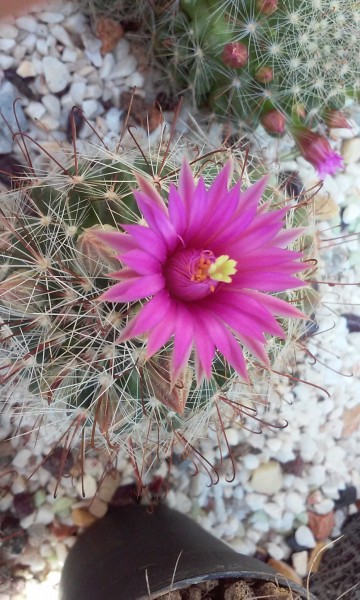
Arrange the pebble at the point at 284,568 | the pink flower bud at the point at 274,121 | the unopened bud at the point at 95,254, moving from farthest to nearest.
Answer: the pebble at the point at 284,568
the pink flower bud at the point at 274,121
the unopened bud at the point at 95,254

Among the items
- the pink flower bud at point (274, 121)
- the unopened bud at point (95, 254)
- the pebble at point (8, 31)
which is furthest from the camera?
the pebble at point (8, 31)

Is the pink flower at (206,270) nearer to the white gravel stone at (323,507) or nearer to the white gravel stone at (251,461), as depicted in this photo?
the white gravel stone at (251,461)

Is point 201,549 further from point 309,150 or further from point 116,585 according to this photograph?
point 309,150

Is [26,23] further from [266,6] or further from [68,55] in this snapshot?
[266,6]

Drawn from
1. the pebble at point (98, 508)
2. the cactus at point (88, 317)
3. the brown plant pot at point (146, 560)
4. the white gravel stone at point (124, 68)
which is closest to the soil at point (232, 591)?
the brown plant pot at point (146, 560)

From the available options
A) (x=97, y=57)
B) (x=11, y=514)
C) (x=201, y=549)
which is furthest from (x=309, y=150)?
(x=11, y=514)

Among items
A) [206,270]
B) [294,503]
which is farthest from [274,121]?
[294,503]
